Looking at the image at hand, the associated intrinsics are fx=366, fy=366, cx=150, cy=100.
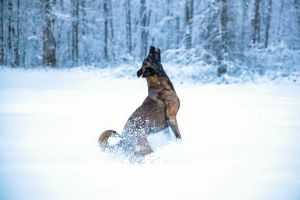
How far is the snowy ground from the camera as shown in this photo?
3.36 m

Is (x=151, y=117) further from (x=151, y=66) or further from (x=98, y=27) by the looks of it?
(x=98, y=27)

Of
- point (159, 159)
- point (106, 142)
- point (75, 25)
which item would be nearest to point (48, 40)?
point (75, 25)

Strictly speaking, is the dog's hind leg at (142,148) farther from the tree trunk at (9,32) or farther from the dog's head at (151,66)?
the tree trunk at (9,32)

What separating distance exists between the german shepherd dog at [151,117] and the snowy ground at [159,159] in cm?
17

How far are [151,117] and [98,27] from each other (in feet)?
114

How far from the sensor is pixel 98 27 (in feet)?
124

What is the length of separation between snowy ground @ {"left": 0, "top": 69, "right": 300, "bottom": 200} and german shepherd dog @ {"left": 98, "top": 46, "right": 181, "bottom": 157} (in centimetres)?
17

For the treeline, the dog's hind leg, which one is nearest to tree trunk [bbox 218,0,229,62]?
the treeline

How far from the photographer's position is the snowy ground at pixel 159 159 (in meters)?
3.36

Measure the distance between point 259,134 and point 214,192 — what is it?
256 cm

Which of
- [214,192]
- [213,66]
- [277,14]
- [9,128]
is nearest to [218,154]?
[214,192]

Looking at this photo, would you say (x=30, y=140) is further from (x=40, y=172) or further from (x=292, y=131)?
(x=292, y=131)

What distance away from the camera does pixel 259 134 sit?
563 cm

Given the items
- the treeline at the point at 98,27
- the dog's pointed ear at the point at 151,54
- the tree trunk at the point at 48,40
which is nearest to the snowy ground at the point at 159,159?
the dog's pointed ear at the point at 151,54
